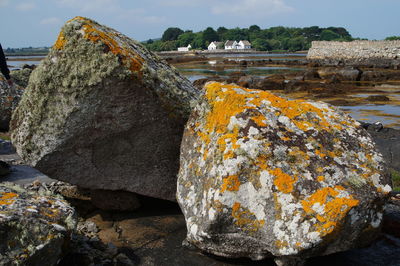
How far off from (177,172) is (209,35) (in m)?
180

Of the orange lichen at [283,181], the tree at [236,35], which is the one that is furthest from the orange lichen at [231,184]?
the tree at [236,35]

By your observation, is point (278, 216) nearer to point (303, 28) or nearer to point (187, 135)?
point (187, 135)

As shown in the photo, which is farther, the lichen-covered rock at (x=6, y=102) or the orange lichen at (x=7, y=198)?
the lichen-covered rock at (x=6, y=102)

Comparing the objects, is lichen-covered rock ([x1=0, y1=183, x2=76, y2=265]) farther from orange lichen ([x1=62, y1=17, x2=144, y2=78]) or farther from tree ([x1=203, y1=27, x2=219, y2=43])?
tree ([x1=203, y1=27, x2=219, y2=43])

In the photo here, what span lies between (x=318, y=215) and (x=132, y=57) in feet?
9.52

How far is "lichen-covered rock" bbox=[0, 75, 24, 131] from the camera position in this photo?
12.2 meters

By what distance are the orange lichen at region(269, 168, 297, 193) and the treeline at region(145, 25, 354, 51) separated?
157203mm

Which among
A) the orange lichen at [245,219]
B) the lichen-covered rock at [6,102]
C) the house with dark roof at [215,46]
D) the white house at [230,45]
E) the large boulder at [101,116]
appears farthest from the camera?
the house with dark roof at [215,46]

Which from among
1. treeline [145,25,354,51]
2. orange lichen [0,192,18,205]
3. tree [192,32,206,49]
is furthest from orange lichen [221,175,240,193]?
tree [192,32,206,49]

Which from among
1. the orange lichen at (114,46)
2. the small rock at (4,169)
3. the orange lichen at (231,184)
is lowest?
the small rock at (4,169)

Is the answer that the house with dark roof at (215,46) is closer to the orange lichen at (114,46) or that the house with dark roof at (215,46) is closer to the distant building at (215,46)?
the distant building at (215,46)

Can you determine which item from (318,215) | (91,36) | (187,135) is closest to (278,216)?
(318,215)

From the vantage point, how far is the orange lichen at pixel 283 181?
11.8 ft

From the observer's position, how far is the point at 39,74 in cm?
474
